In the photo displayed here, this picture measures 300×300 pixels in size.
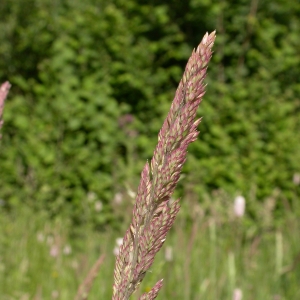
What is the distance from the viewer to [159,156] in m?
0.41

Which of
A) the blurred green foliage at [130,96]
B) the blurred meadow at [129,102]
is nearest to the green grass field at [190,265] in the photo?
the blurred meadow at [129,102]

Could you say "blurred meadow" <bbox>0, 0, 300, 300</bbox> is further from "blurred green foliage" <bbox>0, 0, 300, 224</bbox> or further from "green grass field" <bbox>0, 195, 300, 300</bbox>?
"green grass field" <bbox>0, 195, 300, 300</bbox>

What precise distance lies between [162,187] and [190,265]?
2.55 m

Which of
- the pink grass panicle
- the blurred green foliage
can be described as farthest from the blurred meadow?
the pink grass panicle

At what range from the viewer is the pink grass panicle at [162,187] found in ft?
1.32

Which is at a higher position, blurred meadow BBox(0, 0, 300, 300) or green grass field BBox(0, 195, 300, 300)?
blurred meadow BBox(0, 0, 300, 300)

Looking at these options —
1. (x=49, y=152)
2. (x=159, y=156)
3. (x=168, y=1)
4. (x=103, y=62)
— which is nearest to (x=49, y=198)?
(x=49, y=152)

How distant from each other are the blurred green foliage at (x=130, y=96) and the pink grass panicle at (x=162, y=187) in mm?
4305

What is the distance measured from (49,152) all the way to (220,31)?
2190 millimetres

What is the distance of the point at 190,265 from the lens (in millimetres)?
2875

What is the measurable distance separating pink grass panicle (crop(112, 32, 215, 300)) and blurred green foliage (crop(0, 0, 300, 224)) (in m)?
4.31

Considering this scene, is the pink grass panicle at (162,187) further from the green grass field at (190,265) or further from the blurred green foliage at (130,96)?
the blurred green foliage at (130,96)

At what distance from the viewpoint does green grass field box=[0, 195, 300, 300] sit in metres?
2.29

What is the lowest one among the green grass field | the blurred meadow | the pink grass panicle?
the pink grass panicle
